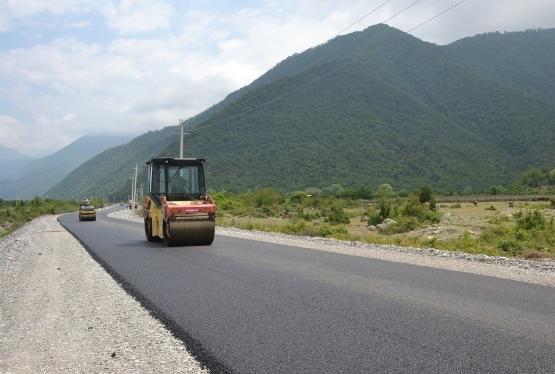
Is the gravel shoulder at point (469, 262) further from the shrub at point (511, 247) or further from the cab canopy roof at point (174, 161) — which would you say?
the cab canopy roof at point (174, 161)

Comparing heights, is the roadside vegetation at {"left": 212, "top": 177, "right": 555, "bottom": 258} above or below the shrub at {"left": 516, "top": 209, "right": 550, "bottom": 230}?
below

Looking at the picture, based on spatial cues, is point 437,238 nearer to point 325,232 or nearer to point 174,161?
point 325,232

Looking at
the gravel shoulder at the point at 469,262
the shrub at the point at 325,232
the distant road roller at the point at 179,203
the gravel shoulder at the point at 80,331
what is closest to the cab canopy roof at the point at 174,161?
the distant road roller at the point at 179,203

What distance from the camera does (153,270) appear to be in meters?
11.6

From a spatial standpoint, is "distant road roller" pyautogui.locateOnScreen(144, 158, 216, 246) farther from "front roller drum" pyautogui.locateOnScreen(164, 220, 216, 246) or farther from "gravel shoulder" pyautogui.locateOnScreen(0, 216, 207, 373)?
"gravel shoulder" pyautogui.locateOnScreen(0, 216, 207, 373)

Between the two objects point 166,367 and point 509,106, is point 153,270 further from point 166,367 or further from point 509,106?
point 509,106

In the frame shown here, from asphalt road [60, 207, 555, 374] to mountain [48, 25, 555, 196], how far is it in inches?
3624

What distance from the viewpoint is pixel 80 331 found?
266 inches

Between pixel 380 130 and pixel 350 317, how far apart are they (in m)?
111

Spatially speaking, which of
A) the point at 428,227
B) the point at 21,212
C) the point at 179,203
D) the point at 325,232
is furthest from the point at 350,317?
the point at 21,212

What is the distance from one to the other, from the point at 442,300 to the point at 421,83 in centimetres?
14003

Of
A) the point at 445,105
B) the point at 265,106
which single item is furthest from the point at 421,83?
the point at 265,106

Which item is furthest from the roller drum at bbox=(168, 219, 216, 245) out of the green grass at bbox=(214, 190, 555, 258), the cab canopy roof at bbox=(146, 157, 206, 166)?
the green grass at bbox=(214, 190, 555, 258)

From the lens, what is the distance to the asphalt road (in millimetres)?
4996
